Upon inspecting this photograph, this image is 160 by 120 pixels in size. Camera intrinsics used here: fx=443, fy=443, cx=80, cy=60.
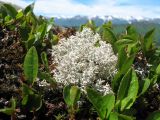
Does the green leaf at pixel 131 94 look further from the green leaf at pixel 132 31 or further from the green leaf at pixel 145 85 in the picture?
the green leaf at pixel 132 31

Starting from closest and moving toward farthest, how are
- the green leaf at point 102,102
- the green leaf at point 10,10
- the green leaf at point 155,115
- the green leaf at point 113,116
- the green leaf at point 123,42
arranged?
the green leaf at point 113,116 → the green leaf at point 102,102 → the green leaf at point 155,115 → the green leaf at point 123,42 → the green leaf at point 10,10

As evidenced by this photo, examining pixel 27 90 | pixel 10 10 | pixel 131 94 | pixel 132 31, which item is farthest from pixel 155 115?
pixel 10 10

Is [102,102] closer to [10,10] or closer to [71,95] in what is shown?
[71,95]

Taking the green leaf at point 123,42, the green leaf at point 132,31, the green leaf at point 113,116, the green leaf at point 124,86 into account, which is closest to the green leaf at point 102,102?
the green leaf at point 113,116

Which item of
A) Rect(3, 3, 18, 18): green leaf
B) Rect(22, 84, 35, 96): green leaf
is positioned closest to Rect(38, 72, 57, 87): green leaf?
Rect(22, 84, 35, 96): green leaf

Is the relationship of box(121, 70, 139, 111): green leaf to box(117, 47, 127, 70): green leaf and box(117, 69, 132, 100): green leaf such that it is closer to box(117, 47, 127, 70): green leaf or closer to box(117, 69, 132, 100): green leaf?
box(117, 69, 132, 100): green leaf
